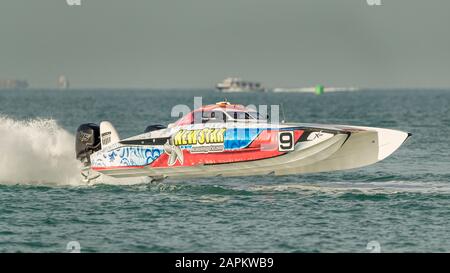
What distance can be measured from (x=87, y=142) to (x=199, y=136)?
3589mm

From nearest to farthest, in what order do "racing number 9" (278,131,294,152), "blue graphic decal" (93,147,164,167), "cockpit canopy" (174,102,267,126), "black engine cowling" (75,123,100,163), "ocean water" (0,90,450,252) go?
"ocean water" (0,90,450,252)
"racing number 9" (278,131,294,152)
"cockpit canopy" (174,102,267,126)
"blue graphic decal" (93,147,164,167)
"black engine cowling" (75,123,100,163)

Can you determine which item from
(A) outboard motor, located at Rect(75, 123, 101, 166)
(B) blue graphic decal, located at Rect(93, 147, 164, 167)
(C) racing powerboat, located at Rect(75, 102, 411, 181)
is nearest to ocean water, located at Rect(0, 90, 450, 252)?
(C) racing powerboat, located at Rect(75, 102, 411, 181)

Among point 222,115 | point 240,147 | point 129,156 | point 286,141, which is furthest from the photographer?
point 129,156

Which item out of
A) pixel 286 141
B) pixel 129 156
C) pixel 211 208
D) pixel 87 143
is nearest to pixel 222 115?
pixel 286 141

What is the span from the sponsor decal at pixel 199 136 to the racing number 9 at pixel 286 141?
4.93ft

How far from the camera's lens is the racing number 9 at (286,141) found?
72.9 feet

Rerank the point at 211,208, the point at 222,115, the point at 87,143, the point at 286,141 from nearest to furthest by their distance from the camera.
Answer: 1. the point at 211,208
2. the point at 286,141
3. the point at 222,115
4. the point at 87,143

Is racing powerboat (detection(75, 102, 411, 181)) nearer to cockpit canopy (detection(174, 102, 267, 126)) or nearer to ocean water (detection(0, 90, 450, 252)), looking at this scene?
cockpit canopy (detection(174, 102, 267, 126))

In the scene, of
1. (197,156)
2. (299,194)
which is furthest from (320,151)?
(197,156)

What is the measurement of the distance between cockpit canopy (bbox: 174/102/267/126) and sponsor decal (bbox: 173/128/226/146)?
0.29 m

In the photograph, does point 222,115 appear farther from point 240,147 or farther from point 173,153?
A: point 173,153

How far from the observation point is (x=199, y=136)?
74.9 feet

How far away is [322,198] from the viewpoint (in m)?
21.5

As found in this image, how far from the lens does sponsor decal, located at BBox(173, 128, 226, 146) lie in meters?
22.6
